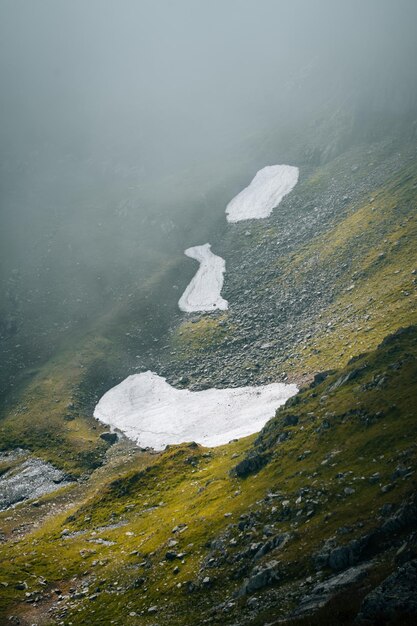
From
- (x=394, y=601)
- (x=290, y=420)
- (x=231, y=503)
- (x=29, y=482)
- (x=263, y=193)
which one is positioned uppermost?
(x=263, y=193)

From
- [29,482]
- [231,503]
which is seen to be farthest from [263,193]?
[231,503]

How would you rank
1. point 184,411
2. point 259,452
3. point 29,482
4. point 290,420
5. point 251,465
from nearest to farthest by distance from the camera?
point 251,465
point 259,452
point 290,420
point 29,482
point 184,411

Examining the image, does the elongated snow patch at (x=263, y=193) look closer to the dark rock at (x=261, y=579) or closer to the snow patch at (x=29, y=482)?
the snow patch at (x=29, y=482)

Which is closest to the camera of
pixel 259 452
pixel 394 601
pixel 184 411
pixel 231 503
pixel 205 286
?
pixel 394 601

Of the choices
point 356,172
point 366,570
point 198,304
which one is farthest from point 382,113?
point 366,570

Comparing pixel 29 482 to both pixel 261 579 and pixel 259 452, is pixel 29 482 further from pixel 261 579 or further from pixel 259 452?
pixel 261 579

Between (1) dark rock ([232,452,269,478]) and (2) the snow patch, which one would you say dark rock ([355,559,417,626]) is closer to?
(1) dark rock ([232,452,269,478])
